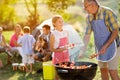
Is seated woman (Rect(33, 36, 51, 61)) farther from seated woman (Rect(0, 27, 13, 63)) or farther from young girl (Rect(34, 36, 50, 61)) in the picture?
seated woman (Rect(0, 27, 13, 63))

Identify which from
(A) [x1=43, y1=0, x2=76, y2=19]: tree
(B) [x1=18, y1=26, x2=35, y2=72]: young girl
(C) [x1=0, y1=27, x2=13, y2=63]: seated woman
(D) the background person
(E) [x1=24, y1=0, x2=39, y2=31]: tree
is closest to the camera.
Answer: (D) the background person

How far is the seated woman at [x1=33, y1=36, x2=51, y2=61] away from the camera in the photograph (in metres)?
7.40

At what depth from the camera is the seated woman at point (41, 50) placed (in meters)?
7.40

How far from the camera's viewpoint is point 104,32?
4.98 metres

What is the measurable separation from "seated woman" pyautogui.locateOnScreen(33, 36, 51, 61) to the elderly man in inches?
89.4

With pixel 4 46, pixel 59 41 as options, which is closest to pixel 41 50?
pixel 4 46

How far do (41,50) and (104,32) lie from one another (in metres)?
2.67

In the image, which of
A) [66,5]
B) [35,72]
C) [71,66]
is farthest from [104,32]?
[66,5]

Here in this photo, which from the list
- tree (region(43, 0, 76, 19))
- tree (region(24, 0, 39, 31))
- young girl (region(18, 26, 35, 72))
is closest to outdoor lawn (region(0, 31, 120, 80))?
young girl (region(18, 26, 35, 72))

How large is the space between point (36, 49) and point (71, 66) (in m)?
2.41

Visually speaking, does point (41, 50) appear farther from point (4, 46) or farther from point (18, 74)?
point (4, 46)

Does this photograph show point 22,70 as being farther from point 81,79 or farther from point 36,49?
point 81,79

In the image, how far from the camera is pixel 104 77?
532cm

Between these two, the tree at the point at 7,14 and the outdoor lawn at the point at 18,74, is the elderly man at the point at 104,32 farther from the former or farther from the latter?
the tree at the point at 7,14
